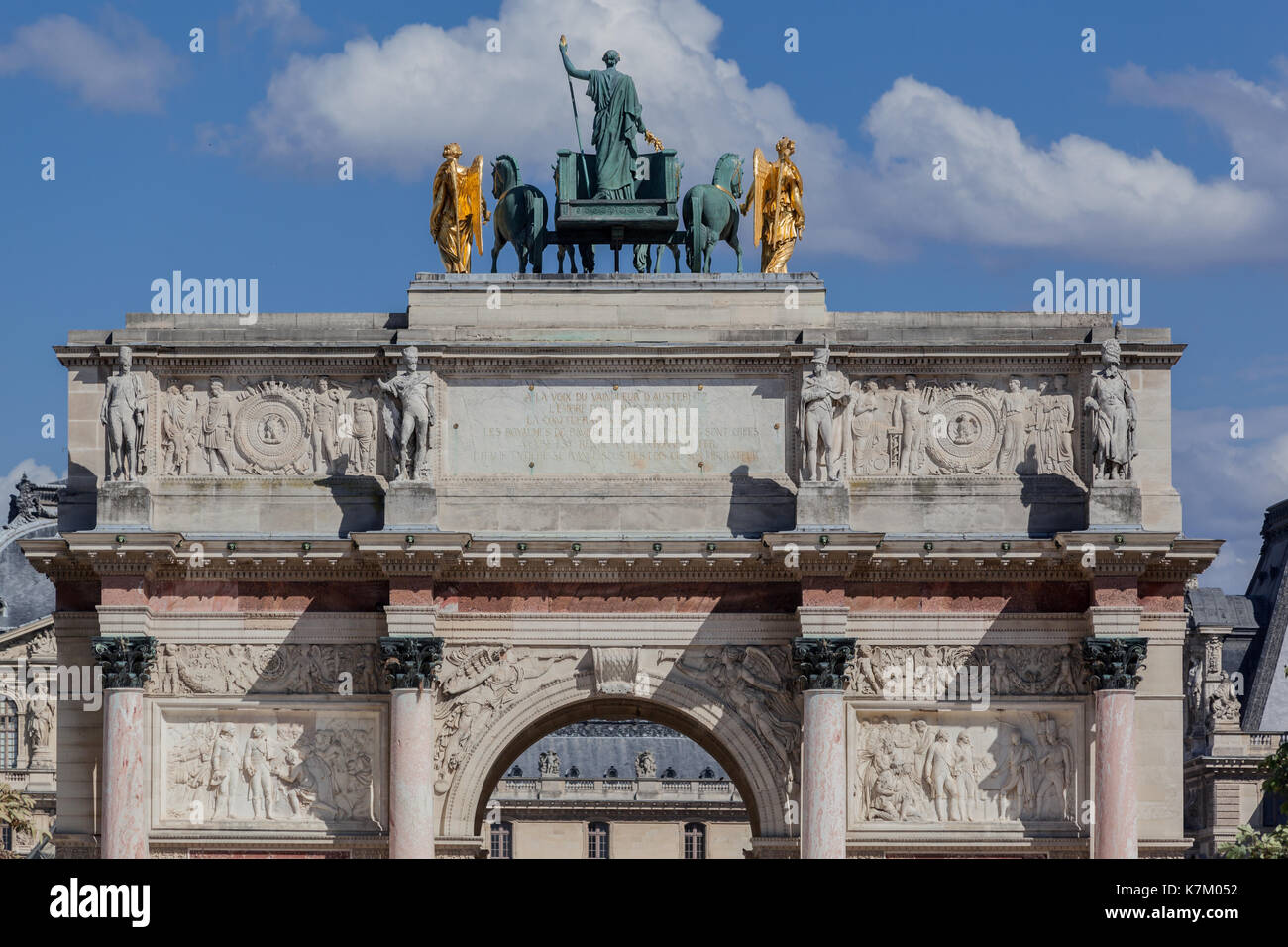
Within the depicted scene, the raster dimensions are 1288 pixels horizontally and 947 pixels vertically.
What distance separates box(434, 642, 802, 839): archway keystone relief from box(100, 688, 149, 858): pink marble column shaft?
4.91 m

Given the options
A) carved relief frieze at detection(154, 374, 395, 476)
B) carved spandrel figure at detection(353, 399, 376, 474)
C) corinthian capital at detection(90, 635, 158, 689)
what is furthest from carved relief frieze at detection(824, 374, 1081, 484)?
corinthian capital at detection(90, 635, 158, 689)

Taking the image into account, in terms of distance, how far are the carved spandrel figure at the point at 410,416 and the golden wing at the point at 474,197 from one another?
3554 mm

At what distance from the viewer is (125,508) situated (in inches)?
1753

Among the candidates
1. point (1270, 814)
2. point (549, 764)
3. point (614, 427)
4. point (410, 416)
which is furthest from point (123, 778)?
point (549, 764)

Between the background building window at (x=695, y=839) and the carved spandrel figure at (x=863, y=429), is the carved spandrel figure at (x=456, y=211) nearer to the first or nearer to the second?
the carved spandrel figure at (x=863, y=429)

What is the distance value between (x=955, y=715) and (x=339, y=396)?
466 inches

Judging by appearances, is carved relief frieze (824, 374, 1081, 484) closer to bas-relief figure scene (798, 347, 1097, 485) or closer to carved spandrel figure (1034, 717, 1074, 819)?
bas-relief figure scene (798, 347, 1097, 485)

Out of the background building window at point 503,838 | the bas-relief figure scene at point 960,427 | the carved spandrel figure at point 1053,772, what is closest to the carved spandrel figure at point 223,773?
the bas-relief figure scene at point 960,427

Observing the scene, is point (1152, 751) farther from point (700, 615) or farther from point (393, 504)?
point (393, 504)

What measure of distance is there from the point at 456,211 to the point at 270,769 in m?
10.3

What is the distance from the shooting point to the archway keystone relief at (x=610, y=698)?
147 ft

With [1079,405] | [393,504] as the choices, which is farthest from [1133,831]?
[393,504]

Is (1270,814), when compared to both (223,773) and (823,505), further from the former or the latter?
(223,773)
